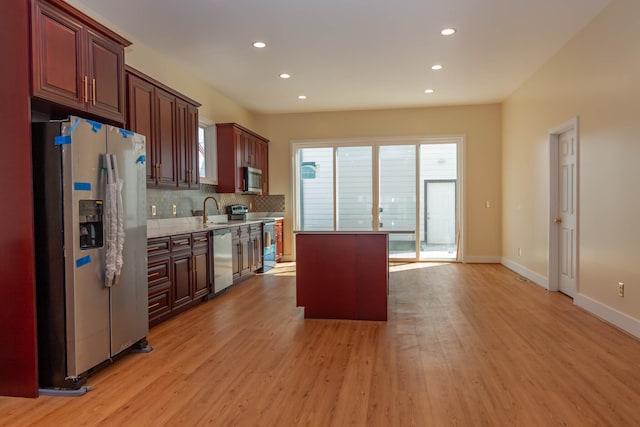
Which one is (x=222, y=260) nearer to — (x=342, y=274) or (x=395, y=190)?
(x=342, y=274)

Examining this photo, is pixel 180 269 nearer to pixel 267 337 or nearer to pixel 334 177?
pixel 267 337

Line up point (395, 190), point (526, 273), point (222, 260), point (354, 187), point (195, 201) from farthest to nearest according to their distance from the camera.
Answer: point (354, 187), point (395, 190), point (526, 273), point (195, 201), point (222, 260)

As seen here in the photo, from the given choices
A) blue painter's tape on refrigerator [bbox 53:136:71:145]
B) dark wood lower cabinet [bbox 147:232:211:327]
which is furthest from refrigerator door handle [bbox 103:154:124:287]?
dark wood lower cabinet [bbox 147:232:211:327]

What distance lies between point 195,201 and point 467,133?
5.24m

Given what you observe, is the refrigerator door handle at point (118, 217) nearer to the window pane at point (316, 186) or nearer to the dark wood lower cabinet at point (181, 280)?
the dark wood lower cabinet at point (181, 280)

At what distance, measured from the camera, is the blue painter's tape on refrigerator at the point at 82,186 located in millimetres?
2531

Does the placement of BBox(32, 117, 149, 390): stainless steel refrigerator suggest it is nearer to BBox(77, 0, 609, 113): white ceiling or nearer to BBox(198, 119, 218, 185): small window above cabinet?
BBox(77, 0, 609, 113): white ceiling

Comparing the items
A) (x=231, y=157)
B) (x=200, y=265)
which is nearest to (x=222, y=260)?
(x=200, y=265)

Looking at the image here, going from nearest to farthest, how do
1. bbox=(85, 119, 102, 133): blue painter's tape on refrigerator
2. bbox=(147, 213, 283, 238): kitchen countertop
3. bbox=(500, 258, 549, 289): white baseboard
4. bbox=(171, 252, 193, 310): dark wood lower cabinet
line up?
bbox=(85, 119, 102, 133): blue painter's tape on refrigerator < bbox=(171, 252, 193, 310): dark wood lower cabinet < bbox=(147, 213, 283, 238): kitchen countertop < bbox=(500, 258, 549, 289): white baseboard

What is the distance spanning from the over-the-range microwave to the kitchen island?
2.85 metres

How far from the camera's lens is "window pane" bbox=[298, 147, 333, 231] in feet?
27.3

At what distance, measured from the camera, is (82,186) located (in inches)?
101

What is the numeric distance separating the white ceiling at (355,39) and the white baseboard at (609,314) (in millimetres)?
2931

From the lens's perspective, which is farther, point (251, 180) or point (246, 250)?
point (251, 180)
